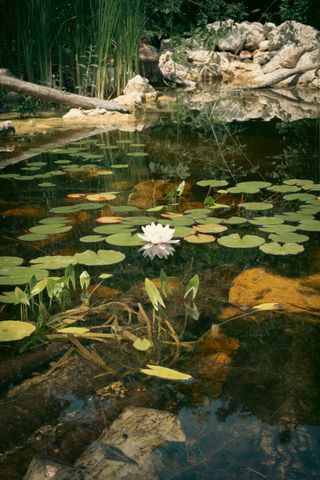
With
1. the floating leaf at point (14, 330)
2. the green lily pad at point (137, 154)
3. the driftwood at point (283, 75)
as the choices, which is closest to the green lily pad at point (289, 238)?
the floating leaf at point (14, 330)

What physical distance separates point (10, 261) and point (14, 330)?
451 millimetres

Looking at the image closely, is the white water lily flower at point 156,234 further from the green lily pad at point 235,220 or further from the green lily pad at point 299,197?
the green lily pad at point 299,197

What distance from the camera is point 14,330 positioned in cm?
134

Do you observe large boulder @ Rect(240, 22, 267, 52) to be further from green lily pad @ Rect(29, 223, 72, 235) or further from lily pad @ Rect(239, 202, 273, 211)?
green lily pad @ Rect(29, 223, 72, 235)

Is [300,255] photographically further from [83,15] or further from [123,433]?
[83,15]

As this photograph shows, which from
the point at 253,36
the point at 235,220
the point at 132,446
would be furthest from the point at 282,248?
the point at 253,36

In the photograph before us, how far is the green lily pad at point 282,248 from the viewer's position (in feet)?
5.85

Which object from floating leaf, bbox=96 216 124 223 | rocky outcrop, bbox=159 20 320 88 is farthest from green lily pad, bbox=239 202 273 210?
rocky outcrop, bbox=159 20 320 88

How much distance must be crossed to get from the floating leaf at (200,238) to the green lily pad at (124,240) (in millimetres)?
174

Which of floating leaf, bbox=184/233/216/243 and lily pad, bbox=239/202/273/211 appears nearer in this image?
floating leaf, bbox=184/233/216/243

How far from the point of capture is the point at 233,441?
3.12 feet

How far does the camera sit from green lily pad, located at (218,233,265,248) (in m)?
1.85

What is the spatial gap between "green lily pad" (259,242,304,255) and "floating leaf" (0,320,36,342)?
0.80m

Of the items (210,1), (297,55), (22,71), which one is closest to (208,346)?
(210,1)
